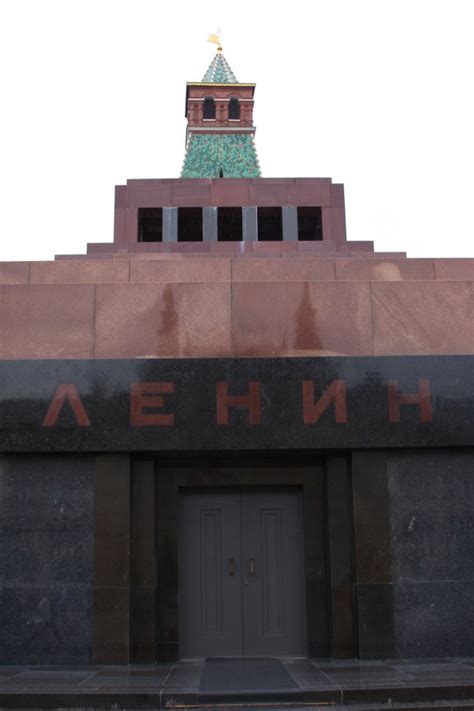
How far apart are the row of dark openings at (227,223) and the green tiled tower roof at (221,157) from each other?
27.7 ft

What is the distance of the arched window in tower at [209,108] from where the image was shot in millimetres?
36281

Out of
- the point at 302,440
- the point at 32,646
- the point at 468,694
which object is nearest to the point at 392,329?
the point at 302,440

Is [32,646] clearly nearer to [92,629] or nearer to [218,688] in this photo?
[92,629]

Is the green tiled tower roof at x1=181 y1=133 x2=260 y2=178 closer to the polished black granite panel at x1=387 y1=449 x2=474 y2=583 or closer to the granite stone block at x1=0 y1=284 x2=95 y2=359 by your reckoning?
the granite stone block at x1=0 y1=284 x2=95 y2=359

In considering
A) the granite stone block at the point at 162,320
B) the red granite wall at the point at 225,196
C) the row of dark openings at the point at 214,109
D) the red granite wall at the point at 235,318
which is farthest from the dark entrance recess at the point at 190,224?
the row of dark openings at the point at 214,109

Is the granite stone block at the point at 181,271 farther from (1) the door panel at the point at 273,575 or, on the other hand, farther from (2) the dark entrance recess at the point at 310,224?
(2) the dark entrance recess at the point at 310,224

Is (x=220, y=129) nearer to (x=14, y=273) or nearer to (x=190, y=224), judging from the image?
(x=190, y=224)

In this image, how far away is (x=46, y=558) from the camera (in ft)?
35.3

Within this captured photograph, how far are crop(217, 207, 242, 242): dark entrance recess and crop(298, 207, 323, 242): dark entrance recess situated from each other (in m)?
1.69

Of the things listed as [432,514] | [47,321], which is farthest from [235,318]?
[432,514]

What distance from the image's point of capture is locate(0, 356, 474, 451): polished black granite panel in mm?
10867

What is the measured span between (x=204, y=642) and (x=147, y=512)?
1885 mm

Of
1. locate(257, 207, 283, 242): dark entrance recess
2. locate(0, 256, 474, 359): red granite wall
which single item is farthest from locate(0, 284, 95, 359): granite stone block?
locate(257, 207, 283, 242): dark entrance recess

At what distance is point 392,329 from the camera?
11.4m
